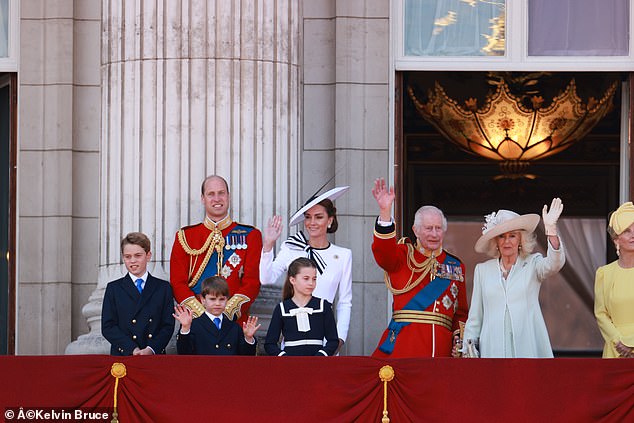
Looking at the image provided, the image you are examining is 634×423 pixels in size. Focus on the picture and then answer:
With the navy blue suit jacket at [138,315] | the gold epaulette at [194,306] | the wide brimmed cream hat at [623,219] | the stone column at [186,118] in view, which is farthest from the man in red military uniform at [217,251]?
the wide brimmed cream hat at [623,219]

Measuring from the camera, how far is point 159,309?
12.0 meters

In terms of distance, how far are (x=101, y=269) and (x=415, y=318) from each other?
2758 mm

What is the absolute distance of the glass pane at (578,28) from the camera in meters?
14.9

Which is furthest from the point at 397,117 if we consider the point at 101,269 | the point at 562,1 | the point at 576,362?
the point at 576,362

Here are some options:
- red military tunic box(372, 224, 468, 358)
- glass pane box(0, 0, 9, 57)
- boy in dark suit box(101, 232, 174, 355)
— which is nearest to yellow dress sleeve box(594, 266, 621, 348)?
red military tunic box(372, 224, 468, 358)

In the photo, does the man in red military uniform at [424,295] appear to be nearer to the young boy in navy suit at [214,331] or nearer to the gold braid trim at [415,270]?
the gold braid trim at [415,270]

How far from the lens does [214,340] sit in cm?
1170

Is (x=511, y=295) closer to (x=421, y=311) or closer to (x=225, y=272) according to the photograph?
(x=421, y=311)

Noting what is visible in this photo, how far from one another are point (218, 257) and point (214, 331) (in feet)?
3.02

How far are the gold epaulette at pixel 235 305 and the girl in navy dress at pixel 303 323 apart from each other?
48cm

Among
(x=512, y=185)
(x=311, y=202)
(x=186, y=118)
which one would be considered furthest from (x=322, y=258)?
(x=512, y=185)

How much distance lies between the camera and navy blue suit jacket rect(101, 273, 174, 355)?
1188 cm

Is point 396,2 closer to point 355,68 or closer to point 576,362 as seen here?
point 355,68

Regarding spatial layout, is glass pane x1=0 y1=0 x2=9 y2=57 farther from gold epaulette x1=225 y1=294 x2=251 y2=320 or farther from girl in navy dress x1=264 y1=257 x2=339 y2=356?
girl in navy dress x1=264 y1=257 x2=339 y2=356
